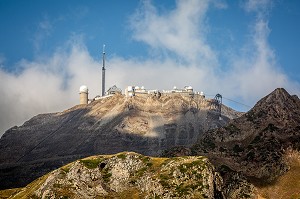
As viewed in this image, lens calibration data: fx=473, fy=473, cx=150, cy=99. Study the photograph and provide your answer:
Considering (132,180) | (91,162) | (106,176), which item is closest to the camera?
(132,180)

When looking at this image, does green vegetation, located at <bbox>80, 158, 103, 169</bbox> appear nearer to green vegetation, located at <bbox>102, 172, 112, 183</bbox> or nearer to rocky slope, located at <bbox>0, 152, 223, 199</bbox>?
rocky slope, located at <bbox>0, 152, 223, 199</bbox>

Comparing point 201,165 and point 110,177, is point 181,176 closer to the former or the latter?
point 201,165

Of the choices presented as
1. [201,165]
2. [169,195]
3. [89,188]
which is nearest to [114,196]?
[89,188]

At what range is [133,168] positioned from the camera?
16200 cm

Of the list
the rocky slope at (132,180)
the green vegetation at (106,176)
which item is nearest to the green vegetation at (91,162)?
the rocky slope at (132,180)

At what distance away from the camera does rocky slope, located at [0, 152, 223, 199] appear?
149625 millimetres

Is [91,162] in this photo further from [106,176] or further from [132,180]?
[132,180]

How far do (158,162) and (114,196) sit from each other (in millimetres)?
21177

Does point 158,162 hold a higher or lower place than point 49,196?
higher

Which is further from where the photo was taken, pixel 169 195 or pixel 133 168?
pixel 133 168

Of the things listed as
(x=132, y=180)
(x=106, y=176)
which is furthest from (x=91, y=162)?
(x=132, y=180)

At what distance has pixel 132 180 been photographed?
517ft

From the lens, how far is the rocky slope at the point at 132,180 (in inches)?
5891

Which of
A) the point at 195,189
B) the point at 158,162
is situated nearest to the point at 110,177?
the point at 158,162
